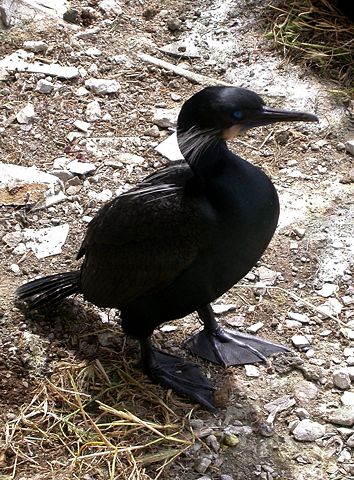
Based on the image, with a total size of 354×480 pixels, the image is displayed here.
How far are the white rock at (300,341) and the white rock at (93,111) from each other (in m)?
1.85

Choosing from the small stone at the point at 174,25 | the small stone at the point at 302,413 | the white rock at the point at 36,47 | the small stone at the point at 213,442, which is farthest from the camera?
the small stone at the point at 174,25

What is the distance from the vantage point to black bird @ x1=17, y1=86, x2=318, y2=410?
3.03 m

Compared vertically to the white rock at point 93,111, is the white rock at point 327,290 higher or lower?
higher

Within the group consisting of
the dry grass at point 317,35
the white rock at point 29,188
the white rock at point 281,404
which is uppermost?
the dry grass at point 317,35

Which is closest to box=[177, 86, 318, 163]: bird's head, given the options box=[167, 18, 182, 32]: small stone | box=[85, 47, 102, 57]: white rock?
box=[85, 47, 102, 57]: white rock

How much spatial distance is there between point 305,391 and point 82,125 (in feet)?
6.84

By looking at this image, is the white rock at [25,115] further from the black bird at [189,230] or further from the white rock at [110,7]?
the black bird at [189,230]

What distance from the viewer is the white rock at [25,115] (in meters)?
4.80

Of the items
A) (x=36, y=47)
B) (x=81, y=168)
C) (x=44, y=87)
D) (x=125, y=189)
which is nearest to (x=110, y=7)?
(x=36, y=47)

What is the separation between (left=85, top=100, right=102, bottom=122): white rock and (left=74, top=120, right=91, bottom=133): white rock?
0.16 feet

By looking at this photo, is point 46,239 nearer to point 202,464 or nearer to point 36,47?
point 202,464

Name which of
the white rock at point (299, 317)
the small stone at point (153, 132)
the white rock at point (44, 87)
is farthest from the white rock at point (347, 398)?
the white rock at point (44, 87)

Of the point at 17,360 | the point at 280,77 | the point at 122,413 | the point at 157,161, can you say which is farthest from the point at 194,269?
the point at 280,77

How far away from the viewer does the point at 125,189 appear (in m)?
4.43
